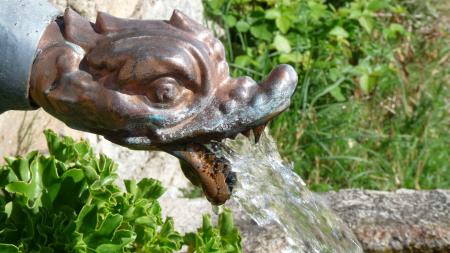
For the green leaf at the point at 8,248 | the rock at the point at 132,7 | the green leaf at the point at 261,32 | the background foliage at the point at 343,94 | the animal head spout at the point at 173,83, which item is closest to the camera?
the animal head spout at the point at 173,83

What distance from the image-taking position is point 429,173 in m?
3.77

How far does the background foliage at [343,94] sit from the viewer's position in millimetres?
3645

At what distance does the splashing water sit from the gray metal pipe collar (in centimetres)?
32

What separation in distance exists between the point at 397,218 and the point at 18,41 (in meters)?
1.57

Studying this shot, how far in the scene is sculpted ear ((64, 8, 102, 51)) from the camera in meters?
1.25

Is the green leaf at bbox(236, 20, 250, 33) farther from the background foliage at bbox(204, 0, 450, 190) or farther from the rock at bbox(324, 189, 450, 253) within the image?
the rock at bbox(324, 189, 450, 253)

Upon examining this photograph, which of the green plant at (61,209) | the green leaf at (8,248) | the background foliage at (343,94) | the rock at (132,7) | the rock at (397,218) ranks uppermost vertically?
the green leaf at (8,248)

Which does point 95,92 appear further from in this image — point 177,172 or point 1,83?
point 177,172

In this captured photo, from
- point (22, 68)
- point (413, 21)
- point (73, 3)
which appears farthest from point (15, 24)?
point (413, 21)

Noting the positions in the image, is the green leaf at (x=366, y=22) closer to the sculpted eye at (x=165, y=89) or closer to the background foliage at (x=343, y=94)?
the background foliage at (x=343, y=94)

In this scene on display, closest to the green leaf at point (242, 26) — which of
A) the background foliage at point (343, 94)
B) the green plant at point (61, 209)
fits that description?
the background foliage at point (343, 94)

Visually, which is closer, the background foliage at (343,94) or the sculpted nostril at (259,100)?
the sculpted nostril at (259,100)

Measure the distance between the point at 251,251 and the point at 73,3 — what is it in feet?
2.62

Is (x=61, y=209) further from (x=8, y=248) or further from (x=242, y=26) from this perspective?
(x=242, y=26)
